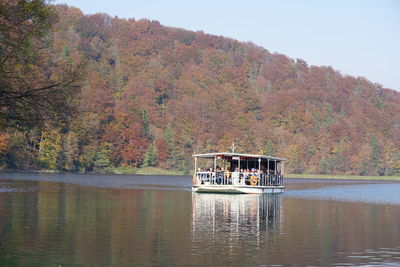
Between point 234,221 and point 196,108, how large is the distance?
104 metres

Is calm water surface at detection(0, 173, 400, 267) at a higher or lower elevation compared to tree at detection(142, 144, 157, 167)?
lower

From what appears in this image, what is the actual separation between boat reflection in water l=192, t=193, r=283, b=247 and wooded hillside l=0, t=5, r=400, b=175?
170ft

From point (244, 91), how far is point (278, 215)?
12070 centimetres

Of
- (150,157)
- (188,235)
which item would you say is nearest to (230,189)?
(188,235)

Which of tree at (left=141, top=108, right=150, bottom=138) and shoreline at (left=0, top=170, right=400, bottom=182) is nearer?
shoreline at (left=0, top=170, right=400, bottom=182)

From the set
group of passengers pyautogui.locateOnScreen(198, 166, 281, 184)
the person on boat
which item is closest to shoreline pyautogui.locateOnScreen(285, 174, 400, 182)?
group of passengers pyautogui.locateOnScreen(198, 166, 281, 184)

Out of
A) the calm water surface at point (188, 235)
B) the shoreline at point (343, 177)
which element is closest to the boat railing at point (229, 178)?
the calm water surface at point (188, 235)

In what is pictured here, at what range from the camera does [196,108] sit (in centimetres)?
13288

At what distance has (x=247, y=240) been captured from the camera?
2297 cm

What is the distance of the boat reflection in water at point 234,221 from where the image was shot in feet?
77.6

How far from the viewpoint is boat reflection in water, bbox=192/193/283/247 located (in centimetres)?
2365

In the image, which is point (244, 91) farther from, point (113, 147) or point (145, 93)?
point (113, 147)

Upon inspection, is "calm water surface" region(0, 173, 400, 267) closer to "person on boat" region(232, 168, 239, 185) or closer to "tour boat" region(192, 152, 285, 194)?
"tour boat" region(192, 152, 285, 194)

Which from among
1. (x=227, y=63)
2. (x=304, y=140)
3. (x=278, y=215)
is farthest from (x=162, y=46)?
(x=278, y=215)
